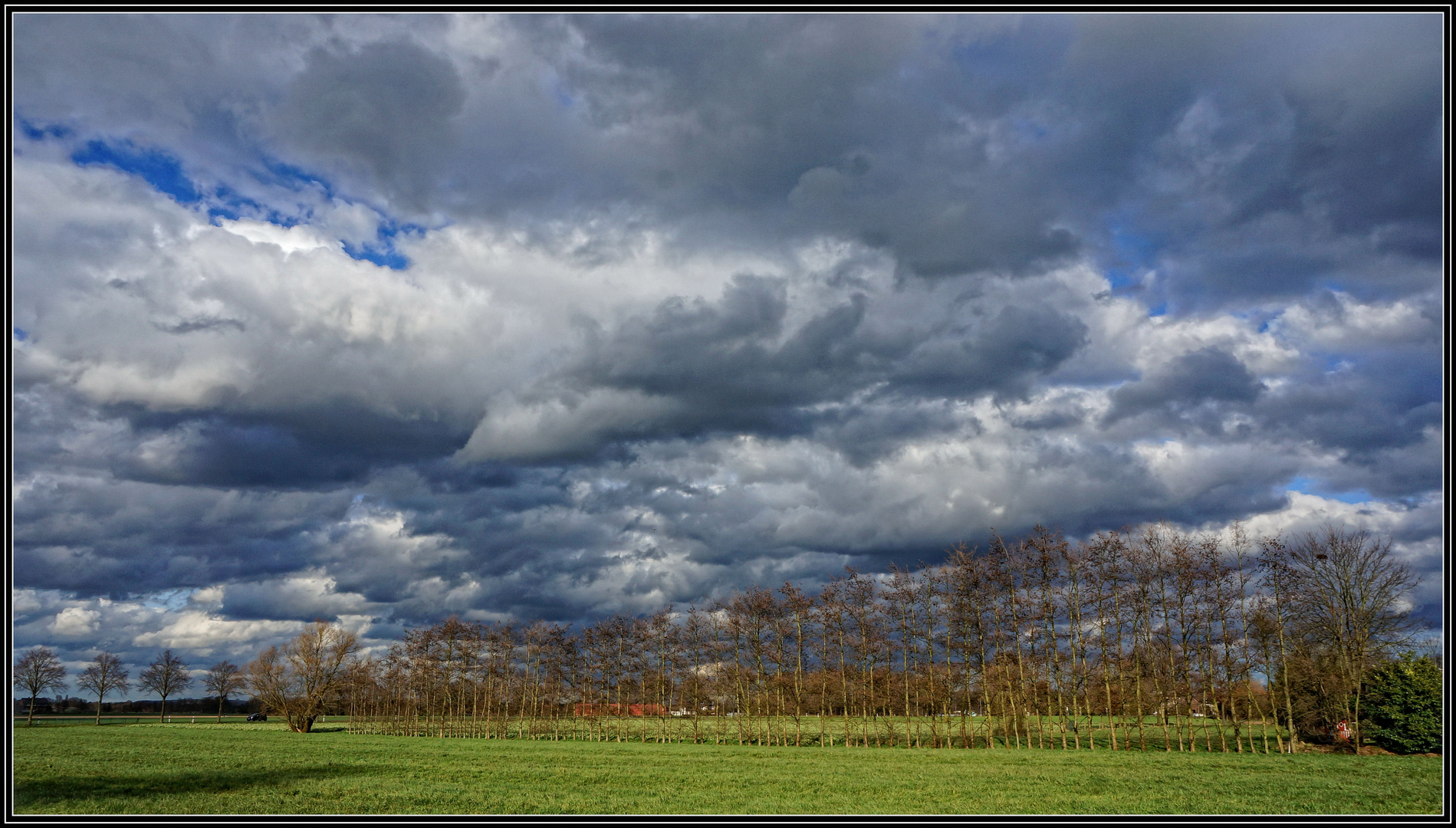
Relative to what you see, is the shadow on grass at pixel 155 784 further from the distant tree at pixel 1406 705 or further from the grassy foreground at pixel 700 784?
the distant tree at pixel 1406 705

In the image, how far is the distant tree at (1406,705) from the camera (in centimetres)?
4988

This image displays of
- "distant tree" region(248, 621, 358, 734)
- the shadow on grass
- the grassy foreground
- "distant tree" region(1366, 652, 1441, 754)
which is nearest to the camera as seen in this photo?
the grassy foreground

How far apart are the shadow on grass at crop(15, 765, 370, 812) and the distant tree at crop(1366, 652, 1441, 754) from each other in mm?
59414

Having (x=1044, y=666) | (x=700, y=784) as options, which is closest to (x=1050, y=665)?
(x=1044, y=666)

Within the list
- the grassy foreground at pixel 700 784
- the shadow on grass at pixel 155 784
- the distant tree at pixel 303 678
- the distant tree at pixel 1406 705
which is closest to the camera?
the grassy foreground at pixel 700 784

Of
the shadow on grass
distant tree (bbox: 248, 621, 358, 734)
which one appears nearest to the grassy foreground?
the shadow on grass

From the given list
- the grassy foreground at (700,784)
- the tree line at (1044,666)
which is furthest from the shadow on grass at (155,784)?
the tree line at (1044,666)

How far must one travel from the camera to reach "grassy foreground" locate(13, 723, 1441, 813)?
21234mm

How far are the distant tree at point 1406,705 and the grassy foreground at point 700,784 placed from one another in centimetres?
873

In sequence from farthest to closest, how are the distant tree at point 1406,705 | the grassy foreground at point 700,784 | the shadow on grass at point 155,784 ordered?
1. the distant tree at point 1406,705
2. the shadow on grass at point 155,784
3. the grassy foreground at point 700,784

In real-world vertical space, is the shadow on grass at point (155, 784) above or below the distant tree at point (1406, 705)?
above

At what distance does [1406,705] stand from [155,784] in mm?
65901

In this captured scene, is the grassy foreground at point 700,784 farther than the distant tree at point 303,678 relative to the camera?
No

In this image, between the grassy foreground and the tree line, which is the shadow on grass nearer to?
the grassy foreground
